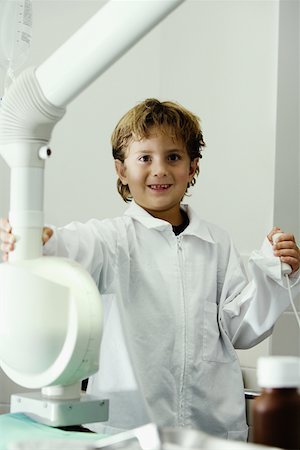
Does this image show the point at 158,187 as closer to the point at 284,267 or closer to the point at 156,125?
the point at 156,125

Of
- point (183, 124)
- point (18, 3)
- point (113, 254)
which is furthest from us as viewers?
point (18, 3)

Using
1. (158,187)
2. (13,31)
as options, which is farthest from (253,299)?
(13,31)

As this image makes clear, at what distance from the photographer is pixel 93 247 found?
1278 mm

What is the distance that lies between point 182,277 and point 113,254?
137mm

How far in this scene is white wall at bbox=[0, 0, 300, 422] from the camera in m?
2.04

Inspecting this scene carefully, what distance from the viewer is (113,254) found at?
1.35m

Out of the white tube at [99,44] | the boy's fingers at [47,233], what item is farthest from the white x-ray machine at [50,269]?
the boy's fingers at [47,233]

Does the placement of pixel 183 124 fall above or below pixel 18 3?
below

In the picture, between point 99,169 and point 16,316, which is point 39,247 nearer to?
point 16,316

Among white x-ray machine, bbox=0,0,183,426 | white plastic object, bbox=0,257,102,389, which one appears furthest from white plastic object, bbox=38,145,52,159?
white plastic object, bbox=0,257,102,389

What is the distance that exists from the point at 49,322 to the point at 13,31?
3.91 ft

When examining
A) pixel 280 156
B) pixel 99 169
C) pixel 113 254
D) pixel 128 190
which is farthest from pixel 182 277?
pixel 99 169

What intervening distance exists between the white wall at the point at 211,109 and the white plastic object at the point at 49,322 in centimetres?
116

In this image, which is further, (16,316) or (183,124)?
(183,124)
